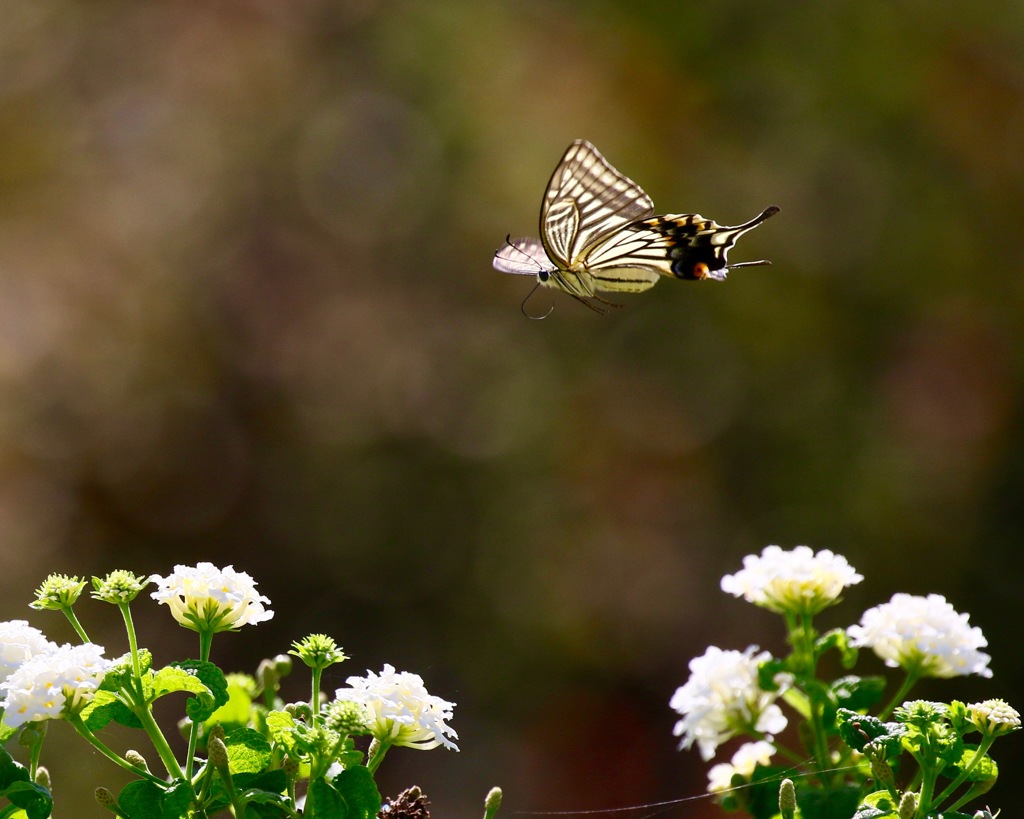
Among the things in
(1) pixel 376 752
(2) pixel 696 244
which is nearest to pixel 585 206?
(2) pixel 696 244

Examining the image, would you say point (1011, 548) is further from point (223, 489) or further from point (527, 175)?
point (223, 489)

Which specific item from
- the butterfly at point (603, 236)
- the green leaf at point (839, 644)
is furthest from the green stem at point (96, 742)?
the butterfly at point (603, 236)

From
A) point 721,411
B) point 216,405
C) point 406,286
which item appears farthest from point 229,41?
point 721,411

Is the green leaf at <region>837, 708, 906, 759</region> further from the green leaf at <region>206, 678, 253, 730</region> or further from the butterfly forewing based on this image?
the butterfly forewing

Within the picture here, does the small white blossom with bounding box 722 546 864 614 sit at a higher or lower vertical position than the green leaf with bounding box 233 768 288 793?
higher

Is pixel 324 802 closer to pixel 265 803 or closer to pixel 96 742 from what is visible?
pixel 265 803

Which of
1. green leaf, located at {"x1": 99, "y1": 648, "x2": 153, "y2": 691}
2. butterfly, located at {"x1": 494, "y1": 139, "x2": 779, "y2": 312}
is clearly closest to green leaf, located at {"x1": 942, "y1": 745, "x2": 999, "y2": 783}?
green leaf, located at {"x1": 99, "y1": 648, "x2": 153, "y2": 691}
